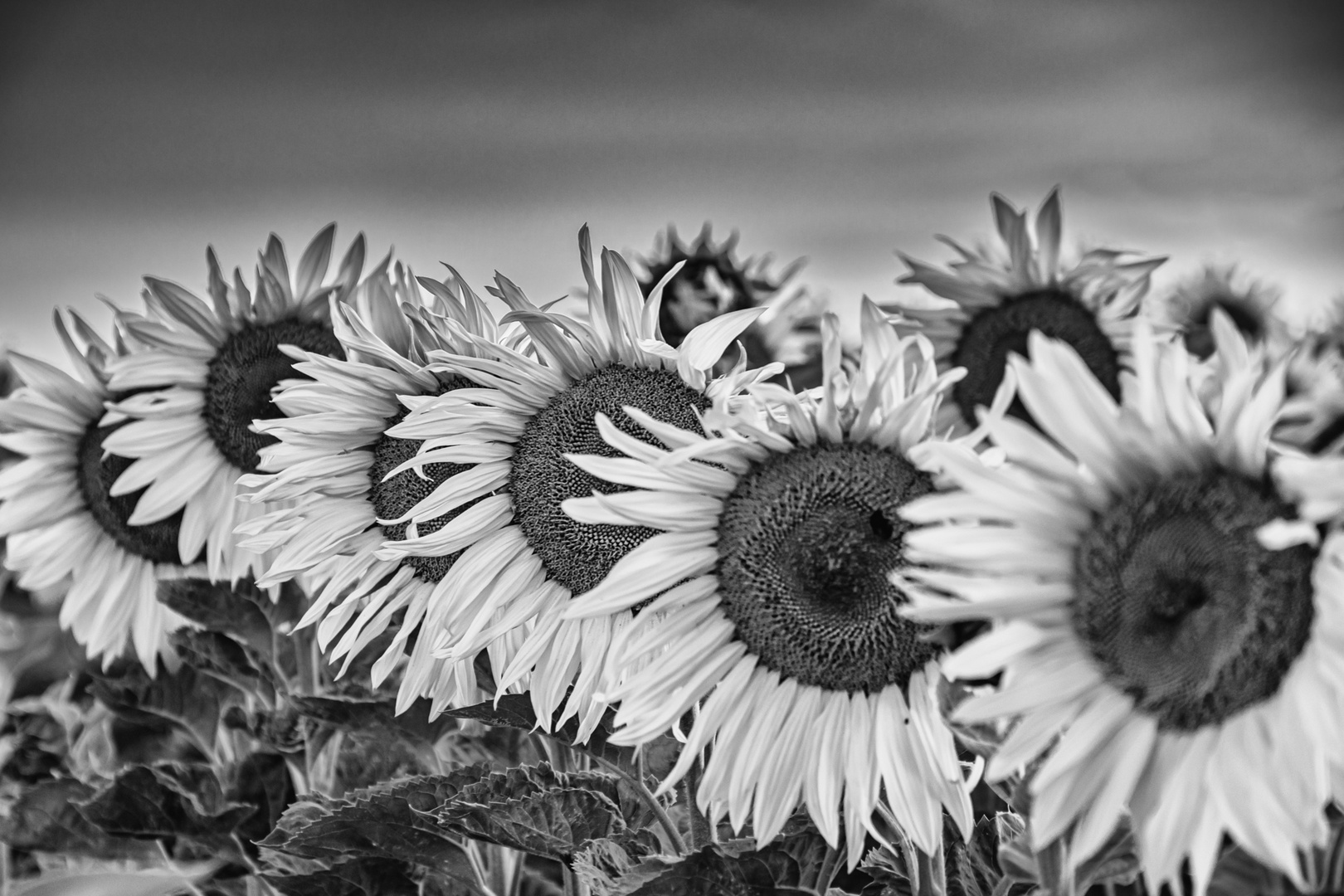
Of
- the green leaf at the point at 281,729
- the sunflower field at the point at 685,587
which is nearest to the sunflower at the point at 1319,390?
the sunflower field at the point at 685,587

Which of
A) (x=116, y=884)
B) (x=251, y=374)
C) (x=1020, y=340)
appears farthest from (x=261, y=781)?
(x=1020, y=340)

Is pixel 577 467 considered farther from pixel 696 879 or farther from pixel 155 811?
pixel 155 811

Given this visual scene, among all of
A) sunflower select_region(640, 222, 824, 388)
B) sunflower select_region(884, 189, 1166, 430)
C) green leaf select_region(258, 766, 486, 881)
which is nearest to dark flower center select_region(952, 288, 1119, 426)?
sunflower select_region(884, 189, 1166, 430)

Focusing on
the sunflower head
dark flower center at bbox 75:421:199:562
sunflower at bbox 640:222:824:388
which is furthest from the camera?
sunflower at bbox 640:222:824:388

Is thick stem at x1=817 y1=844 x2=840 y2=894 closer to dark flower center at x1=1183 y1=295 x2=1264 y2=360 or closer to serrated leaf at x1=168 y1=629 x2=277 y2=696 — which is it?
serrated leaf at x1=168 y1=629 x2=277 y2=696

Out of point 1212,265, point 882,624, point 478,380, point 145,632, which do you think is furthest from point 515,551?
point 1212,265

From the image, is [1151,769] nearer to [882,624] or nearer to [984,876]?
[882,624]

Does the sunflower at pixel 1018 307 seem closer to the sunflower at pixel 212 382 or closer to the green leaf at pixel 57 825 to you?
the sunflower at pixel 212 382
